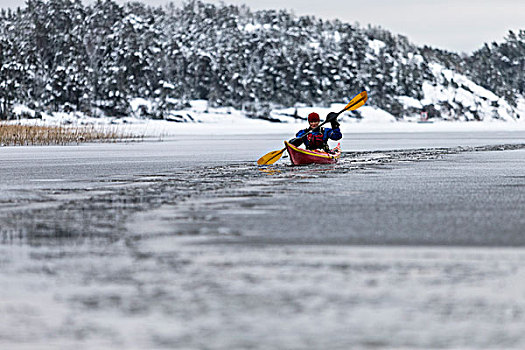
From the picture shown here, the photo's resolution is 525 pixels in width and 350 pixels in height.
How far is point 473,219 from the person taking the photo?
11602 mm

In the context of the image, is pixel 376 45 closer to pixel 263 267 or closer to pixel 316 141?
pixel 316 141

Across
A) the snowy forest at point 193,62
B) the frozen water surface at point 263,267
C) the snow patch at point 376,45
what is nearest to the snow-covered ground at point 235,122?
the snowy forest at point 193,62

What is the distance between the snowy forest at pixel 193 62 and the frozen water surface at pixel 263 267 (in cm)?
7759

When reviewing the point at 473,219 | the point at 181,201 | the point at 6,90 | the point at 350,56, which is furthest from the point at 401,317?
the point at 350,56

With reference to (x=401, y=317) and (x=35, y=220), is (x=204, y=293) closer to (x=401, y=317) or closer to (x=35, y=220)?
(x=401, y=317)

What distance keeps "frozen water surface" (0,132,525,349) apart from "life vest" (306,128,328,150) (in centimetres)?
808

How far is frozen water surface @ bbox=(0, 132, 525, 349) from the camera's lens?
19.7 ft

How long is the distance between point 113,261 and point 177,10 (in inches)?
7025

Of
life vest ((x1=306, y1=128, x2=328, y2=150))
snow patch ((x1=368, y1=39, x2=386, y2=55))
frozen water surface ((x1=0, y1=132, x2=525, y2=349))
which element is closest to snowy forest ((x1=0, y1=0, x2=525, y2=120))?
snow patch ((x1=368, y1=39, x2=386, y2=55))

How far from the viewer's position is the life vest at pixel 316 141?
24.8 m

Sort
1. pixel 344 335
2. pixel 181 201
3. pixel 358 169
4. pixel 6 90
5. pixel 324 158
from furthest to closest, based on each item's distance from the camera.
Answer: pixel 6 90
pixel 324 158
pixel 358 169
pixel 181 201
pixel 344 335

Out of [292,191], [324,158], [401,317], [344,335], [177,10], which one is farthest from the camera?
[177,10]

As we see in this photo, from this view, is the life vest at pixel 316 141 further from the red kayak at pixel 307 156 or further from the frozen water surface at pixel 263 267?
the frozen water surface at pixel 263 267

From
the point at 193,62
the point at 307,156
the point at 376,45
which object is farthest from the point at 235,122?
the point at 376,45
